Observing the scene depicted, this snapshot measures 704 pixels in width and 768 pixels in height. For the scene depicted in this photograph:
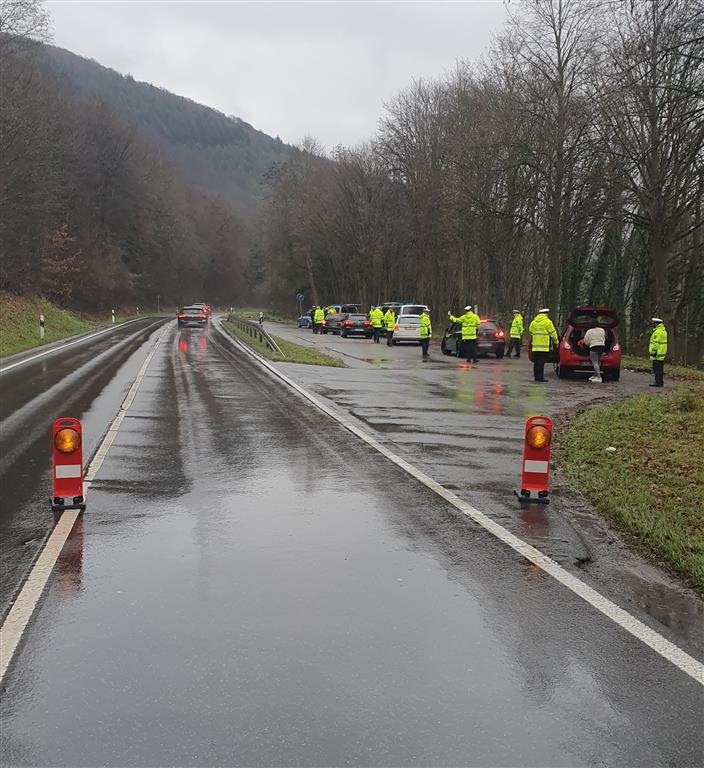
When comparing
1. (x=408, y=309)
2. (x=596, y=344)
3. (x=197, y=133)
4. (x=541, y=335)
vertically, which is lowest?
(x=596, y=344)

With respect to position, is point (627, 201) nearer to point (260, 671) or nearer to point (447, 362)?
point (447, 362)

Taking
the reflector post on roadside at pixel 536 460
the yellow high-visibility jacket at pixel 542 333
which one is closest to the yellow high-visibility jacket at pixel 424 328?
the yellow high-visibility jacket at pixel 542 333

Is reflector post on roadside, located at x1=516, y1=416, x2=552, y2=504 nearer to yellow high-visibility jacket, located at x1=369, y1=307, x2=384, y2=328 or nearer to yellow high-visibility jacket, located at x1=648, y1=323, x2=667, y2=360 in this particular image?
yellow high-visibility jacket, located at x1=648, y1=323, x2=667, y2=360

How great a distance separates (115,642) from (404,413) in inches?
384

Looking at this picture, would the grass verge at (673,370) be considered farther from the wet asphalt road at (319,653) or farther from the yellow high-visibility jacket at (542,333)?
the wet asphalt road at (319,653)

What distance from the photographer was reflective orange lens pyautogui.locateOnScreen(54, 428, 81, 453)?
6945 mm

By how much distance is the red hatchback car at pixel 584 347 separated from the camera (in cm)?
1995

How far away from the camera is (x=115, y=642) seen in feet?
14.0

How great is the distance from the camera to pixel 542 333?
62.4 feet

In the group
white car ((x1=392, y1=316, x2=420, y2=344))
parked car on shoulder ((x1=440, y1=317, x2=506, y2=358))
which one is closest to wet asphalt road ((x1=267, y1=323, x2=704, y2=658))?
parked car on shoulder ((x1=440, y1=317, x2=506, y2=358))

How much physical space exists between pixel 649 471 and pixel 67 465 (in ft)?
21.1

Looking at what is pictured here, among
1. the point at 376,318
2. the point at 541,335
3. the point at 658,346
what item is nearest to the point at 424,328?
the point at 541,335

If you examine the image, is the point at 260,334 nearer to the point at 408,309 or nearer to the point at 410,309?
the point at 408,309

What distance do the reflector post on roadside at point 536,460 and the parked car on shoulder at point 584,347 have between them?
13.1m
